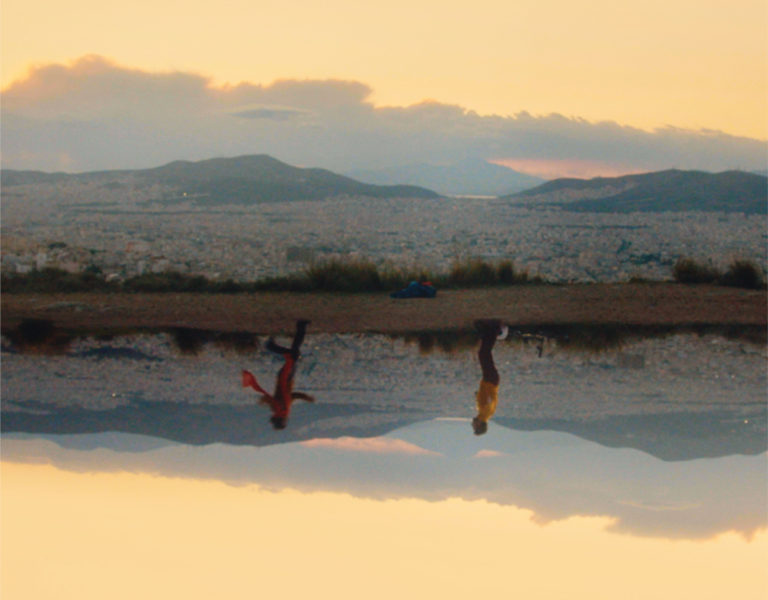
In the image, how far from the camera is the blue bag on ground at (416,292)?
6477mm

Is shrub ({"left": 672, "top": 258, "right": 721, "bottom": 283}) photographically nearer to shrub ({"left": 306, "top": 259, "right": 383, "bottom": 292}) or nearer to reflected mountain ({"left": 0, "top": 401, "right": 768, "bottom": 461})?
reflected mountain ({"left": 0, "top": 401, "right": 768, "bottom": 461})

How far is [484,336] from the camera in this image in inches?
231

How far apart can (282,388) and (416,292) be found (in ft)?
5.72

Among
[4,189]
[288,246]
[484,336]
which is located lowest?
[484,336]

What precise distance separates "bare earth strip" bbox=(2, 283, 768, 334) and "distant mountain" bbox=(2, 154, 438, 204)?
1.08 metres

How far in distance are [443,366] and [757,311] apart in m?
3.02

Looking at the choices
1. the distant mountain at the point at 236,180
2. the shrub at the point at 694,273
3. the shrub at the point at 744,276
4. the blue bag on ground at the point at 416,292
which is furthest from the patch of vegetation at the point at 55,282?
the shrub at the point at 744,276

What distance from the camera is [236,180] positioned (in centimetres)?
709

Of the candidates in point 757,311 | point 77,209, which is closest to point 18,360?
point 77,209

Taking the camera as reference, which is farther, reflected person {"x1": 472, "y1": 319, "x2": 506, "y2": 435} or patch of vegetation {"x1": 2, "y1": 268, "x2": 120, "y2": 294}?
patch of vegetation {"x1": 2, "y1": 268, "x2": 120, "y2": 294}

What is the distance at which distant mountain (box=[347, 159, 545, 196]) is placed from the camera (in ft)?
23.3

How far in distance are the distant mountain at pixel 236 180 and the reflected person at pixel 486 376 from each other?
174cm

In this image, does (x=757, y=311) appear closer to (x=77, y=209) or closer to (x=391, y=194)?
(x=391, y=194)

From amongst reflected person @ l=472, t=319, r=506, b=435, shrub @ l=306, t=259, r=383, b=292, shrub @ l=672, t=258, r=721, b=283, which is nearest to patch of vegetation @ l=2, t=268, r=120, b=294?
shrub @ l=306, t=259, r=383, b=292
